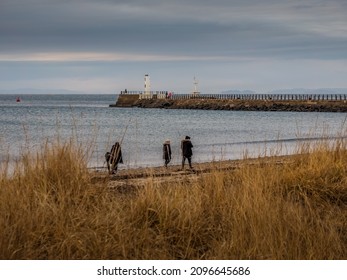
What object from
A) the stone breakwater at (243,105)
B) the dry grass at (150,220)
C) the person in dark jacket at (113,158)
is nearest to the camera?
the dry grass at (150,220)

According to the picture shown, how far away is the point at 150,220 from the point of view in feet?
23.7

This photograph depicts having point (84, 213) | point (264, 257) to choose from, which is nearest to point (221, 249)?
point (264, 257)

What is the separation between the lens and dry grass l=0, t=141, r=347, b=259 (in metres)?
6.30

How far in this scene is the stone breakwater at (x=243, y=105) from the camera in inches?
3721

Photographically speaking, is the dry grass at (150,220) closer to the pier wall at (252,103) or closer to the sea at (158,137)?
the sea at (158,137)

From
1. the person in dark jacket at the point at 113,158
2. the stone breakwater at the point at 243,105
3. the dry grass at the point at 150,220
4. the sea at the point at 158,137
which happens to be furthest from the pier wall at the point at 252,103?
the dry grass at the point at 150,220

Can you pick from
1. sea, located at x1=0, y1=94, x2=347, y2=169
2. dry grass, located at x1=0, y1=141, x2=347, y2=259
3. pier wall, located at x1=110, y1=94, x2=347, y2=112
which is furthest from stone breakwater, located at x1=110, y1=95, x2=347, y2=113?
dry grass, located at x1=0, y1=141, x2=347, y2=259

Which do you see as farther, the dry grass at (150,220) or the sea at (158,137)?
the sea at (158,137)

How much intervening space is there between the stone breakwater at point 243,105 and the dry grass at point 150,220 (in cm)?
8632

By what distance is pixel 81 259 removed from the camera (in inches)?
240

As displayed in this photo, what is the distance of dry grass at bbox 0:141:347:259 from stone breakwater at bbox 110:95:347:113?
86.3m
